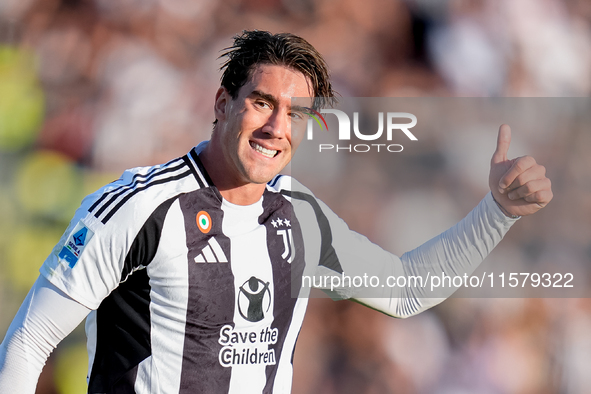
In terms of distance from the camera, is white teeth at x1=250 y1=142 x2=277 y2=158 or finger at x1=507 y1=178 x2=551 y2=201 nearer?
white teeth at x1=250 y1=142 x2=277 y2=158

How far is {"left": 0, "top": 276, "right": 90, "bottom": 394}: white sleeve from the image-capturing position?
2.78 feet

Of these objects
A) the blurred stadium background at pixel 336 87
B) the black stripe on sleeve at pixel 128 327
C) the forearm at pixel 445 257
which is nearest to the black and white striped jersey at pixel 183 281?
the black stripe on sleeve at pixel 128 327

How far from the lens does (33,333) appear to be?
0.85m

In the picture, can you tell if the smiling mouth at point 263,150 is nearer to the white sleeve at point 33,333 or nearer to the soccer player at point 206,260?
the soccer player at point 206,260

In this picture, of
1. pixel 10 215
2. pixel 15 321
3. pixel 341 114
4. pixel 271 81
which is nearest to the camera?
pixel 15 321

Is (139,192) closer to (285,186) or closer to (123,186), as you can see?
(123,186)

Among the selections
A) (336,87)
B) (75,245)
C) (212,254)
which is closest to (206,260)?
(212,254)

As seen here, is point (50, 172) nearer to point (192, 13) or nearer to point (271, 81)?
point (192, 13)

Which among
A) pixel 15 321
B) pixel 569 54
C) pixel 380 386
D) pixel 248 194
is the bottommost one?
pixel 380 386

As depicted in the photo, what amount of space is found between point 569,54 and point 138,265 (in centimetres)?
161

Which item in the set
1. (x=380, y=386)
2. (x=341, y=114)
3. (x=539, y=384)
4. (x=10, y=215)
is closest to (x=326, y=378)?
(x=380, y=386)

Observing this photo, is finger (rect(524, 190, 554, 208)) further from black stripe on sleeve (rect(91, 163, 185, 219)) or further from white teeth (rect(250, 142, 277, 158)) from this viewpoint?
black stripe on sleeve (rect(91, 163, 185, 219))

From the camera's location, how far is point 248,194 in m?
1.04

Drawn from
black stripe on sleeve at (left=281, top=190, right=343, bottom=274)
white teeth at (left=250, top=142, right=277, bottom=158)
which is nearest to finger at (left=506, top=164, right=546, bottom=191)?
black stripe on sleeve at (left=281, top=190, right=343, bottom=274)
